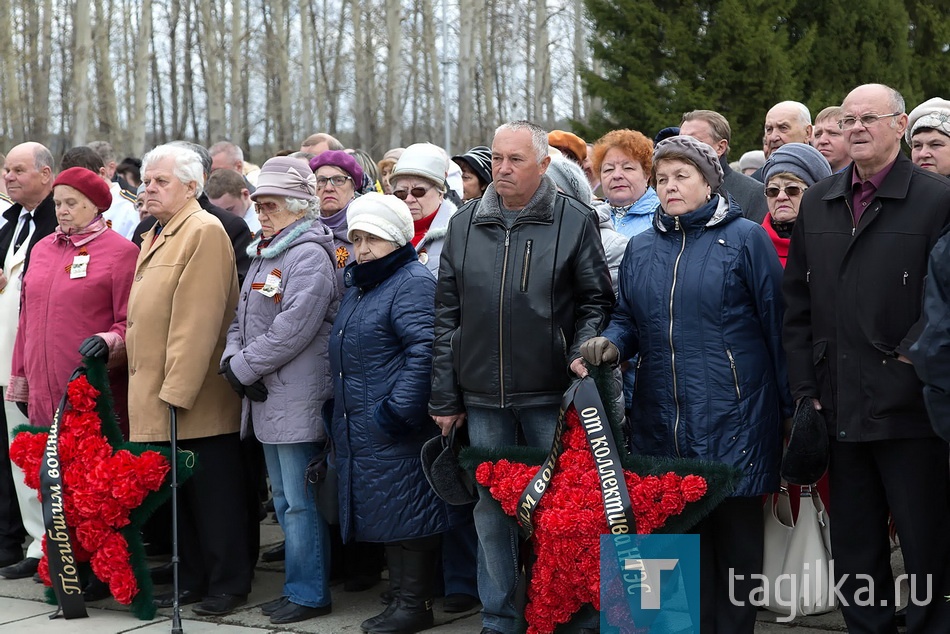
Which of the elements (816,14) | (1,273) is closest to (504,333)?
(1,273)

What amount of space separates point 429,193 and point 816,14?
43.8 feet

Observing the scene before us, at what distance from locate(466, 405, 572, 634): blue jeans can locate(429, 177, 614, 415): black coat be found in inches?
4.5

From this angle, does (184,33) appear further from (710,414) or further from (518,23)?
(710,414)

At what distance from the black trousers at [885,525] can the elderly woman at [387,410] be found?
69.0 inches

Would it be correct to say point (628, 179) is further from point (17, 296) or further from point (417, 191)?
point (17, 296)

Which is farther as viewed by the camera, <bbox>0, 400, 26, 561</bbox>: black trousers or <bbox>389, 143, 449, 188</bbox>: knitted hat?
<bbox>0, 400, 26, 561</bbox>: black trousers

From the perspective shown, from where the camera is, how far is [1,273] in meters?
6.87

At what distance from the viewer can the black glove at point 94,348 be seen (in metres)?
5.64

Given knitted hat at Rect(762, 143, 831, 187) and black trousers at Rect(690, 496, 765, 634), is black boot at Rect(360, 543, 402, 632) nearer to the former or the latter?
black trousers at Rect(690, 496, 765, 634)

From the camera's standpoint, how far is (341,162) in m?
6.43

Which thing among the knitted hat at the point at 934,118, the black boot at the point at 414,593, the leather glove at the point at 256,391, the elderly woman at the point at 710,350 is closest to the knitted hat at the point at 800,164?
the knitted hat at the point at 934,118

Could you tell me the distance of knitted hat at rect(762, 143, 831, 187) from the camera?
5.23 m

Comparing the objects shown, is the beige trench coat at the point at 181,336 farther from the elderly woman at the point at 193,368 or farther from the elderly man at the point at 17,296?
the elderly man at the point at 17,296

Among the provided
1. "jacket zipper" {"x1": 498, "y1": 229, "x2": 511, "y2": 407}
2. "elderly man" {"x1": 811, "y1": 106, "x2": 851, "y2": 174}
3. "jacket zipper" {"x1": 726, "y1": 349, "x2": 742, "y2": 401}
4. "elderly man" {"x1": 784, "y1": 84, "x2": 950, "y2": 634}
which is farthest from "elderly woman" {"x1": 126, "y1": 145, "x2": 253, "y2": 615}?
"elderly man" {"x1": 811, "y1": 106, "x2": 851, "y2": 174}
